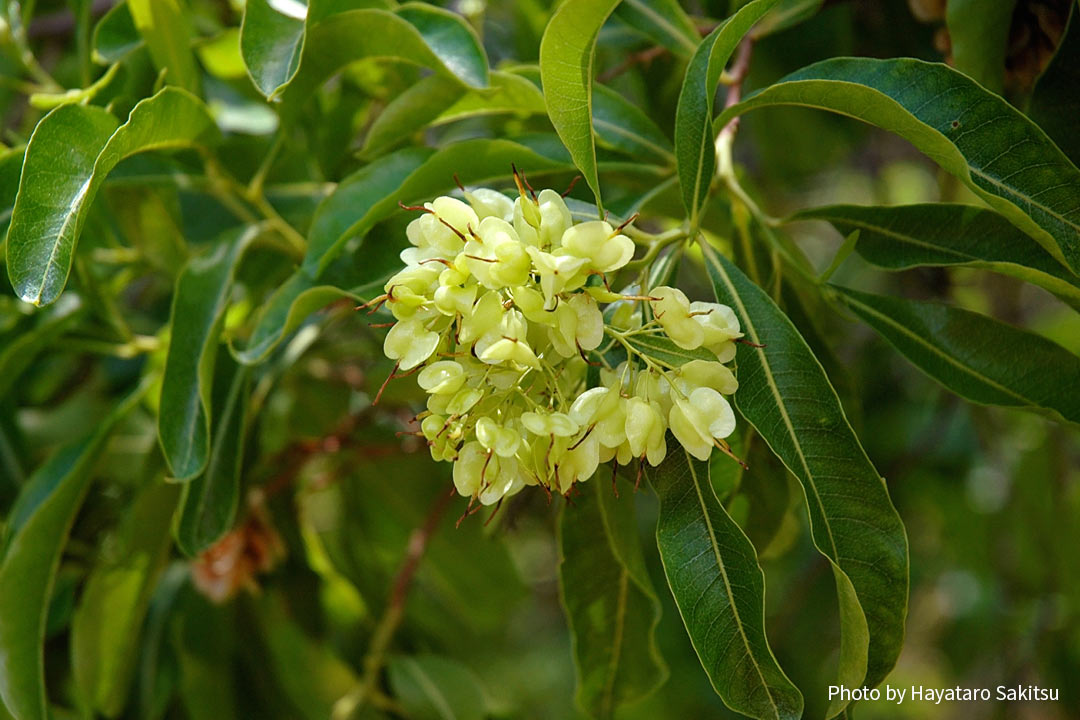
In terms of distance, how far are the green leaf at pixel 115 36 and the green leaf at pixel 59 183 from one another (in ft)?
0.80

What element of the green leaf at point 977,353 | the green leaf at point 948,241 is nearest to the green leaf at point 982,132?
the green leaf at point 948,241

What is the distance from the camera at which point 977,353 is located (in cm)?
95

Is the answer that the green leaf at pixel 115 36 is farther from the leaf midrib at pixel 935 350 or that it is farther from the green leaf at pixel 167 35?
the leaf midrib at pixel 935 350

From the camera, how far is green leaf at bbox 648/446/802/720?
80 centimetres

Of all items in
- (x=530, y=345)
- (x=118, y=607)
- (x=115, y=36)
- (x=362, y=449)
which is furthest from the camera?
(x=362, y=449)

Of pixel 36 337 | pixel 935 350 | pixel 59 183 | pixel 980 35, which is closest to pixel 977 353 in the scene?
pixel 935 350

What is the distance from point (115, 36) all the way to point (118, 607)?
A: 32.2 inches

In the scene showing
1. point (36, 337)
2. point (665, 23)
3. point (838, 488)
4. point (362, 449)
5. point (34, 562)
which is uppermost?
point (665, 23)

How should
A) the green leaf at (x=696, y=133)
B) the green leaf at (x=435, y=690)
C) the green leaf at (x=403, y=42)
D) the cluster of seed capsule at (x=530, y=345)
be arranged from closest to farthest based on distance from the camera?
the cluster of seed capsule at (x=530, y=345) < the green leaf at (x=696, y=133) < the green leaf at (x=403, y=42) < the green leaf at (x=435, y=690)

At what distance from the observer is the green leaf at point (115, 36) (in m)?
1.13

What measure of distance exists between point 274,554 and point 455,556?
36cm

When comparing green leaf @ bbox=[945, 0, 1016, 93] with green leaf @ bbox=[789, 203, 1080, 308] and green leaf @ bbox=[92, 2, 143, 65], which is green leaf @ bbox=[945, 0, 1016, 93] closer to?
green leaf @ bbox=[789, 203, 1080, 308]

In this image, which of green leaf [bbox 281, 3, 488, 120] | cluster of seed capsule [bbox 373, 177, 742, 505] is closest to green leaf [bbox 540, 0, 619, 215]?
cluster of seed capsule [bbox 373, 177, 742, 505]

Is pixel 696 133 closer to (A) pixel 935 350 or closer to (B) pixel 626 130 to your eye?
(B) pixel 626 130
